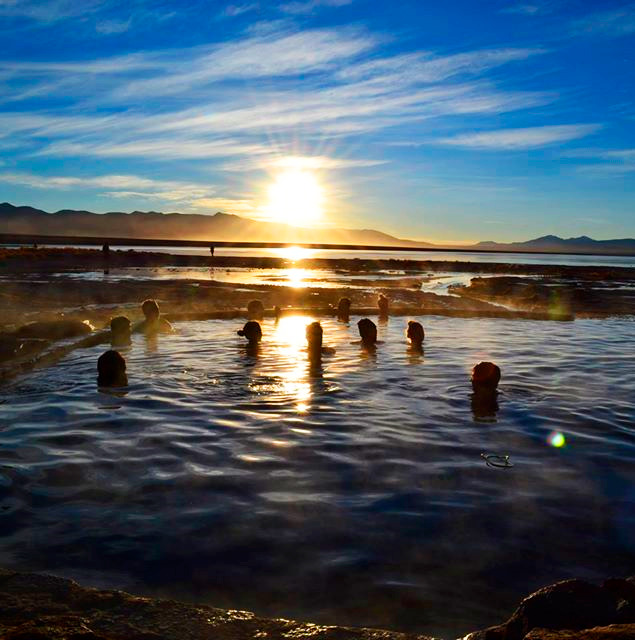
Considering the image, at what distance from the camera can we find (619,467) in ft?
24.1

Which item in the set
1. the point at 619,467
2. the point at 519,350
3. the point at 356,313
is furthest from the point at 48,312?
the point at 619,467

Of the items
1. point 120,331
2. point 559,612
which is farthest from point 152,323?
point 559,612

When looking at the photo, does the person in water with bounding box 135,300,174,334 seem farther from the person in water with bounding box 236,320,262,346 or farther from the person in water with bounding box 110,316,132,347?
the person in water with bounding box 236,320,262,346

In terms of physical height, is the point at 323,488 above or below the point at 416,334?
below

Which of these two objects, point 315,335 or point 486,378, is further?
point 315,335

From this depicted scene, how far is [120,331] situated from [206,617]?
12378 mm

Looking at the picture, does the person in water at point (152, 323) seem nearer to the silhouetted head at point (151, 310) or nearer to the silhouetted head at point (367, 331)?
the silhouetted head at point (151, 310)

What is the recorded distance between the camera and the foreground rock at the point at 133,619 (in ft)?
12.5

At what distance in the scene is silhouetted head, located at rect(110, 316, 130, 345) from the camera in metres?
15.5

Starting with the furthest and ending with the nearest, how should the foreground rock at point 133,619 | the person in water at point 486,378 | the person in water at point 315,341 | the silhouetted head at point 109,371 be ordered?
the person in water at point 315,341
the silhouetted head at point 109,371
the person in water at point 486,378
the foreground rock at point 133,619

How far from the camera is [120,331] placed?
51.2 feet

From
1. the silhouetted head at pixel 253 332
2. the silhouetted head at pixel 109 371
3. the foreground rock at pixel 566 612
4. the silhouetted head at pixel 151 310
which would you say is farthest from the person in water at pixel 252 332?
the foreground rock at pixel 566 612

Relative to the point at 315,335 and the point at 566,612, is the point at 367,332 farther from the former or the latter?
the point at 566,612

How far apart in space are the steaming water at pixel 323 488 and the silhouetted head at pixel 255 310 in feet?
26.4
